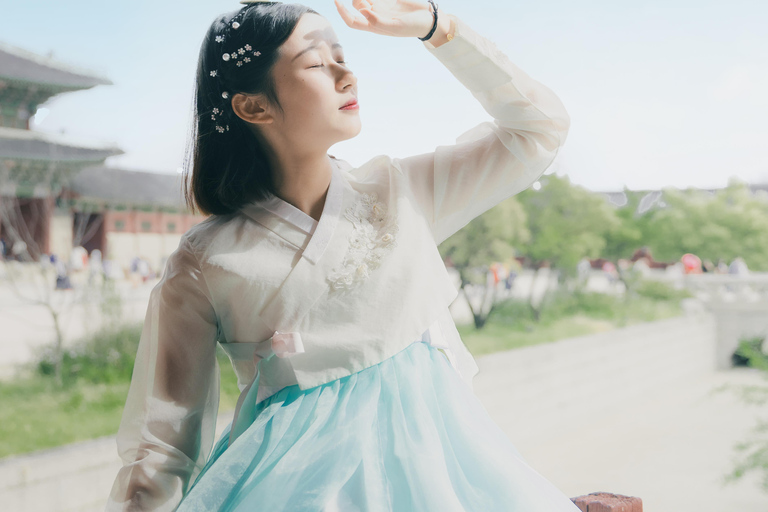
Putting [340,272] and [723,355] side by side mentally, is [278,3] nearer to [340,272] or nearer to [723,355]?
[340,272]

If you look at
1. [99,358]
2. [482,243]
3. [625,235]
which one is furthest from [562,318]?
[99,358]

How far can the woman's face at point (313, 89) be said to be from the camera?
0.66 metres

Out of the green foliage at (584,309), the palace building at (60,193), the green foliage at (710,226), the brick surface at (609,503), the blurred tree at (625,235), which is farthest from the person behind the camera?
the green foliage at (710,226)

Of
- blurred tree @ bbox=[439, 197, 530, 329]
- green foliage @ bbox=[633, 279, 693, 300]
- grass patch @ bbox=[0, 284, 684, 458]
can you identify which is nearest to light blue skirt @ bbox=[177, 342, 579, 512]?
grass patch @ bbox=[0, 284, 684, 458]

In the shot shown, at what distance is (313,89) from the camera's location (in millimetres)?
657

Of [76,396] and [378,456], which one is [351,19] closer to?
[378,456]

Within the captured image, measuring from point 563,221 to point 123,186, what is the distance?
184 inches

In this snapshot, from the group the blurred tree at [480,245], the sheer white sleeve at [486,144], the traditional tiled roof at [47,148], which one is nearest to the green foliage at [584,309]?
the blurred tree at [480,245]

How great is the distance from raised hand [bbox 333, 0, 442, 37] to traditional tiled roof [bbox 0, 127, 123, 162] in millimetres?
5444

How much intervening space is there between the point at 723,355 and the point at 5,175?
287 inches

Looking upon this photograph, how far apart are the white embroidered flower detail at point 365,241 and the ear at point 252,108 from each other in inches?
5.3

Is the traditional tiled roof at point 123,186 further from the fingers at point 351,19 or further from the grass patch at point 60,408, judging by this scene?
the fingers at point 351,19

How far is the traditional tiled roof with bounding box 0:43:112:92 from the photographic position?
5.38m

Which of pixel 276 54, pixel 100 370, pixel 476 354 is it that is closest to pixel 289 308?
pixel 276 54
